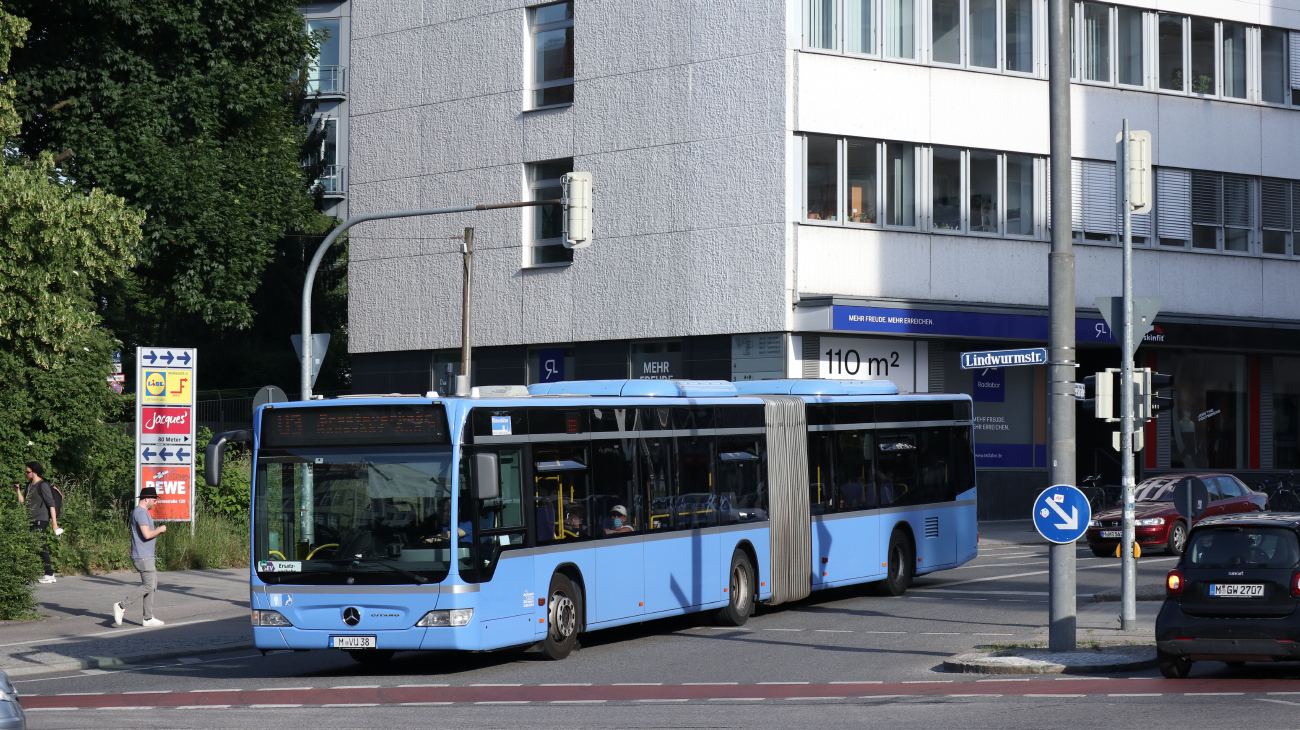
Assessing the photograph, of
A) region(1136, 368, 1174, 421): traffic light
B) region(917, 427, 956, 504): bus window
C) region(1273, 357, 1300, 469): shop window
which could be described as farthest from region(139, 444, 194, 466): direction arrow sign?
region(1273, 357, 1300, 469): shop window

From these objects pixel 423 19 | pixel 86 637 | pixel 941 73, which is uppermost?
pixel 423 19

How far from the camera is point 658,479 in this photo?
17.1 meters

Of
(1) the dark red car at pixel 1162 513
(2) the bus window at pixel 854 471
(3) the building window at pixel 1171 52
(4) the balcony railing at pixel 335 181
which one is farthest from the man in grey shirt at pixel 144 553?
(4) the balcony railing at pixel 335 181

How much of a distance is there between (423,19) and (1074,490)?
92.5 feet

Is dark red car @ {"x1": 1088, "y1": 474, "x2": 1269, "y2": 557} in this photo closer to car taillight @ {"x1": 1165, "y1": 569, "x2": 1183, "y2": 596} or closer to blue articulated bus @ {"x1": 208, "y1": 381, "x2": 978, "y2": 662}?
blue articulated bus @ {"x1": 208, "y1": 381, "x2": 978, "y2": 662}

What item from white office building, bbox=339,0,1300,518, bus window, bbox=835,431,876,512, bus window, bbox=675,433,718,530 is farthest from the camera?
white office building, bbox=339,0,1300,518

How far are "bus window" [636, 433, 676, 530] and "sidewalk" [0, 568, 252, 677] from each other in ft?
16.1

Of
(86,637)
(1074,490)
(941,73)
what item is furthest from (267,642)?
(941,73)

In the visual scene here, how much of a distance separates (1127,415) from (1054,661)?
378 centimetres

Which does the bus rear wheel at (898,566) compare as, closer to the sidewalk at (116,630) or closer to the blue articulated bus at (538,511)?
the blue articulated bus at (538,511)

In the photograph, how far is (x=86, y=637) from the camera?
17844 mm

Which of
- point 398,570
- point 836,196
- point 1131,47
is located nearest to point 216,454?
point 398,570

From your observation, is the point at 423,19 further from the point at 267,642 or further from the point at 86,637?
the point at 267,642

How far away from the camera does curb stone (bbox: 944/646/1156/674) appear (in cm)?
1394
